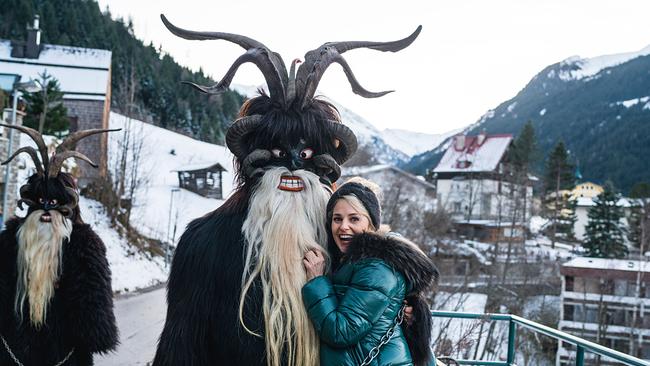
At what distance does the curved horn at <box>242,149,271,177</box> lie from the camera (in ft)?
8.13

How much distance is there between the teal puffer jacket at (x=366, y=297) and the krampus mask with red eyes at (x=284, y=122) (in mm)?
469

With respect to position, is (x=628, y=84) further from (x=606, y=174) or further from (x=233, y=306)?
(x=233, y=306)

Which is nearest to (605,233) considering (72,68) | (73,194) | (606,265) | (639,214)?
(639,214)

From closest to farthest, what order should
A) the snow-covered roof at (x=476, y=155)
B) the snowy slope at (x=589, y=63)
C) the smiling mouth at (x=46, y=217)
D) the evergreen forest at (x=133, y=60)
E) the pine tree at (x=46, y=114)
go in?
the smiling mouth at (x=46, y=217) < the pine tree at (x=46, y=114) < the snow-covered roof at (x=476, y=155) < the evergreen forest at (x=133, y=60) < the snowy slope at (x=589, y=63)

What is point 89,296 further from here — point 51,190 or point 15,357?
point 51,190

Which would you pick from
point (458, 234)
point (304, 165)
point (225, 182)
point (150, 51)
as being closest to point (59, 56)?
point (225, 182)

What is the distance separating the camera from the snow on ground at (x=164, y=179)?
3181cm

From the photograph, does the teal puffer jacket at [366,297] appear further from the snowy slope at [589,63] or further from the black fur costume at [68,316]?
the snowy slope at [589,63]

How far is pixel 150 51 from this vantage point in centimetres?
7450

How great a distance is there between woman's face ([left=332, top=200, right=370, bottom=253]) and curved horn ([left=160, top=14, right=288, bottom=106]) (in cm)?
57

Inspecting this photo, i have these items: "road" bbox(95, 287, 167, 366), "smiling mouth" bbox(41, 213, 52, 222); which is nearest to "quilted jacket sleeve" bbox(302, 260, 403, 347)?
"smiling mouth" bbox(41, 213, 52, 222)

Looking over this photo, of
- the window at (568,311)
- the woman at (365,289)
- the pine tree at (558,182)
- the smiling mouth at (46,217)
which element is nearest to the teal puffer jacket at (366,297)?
the woman at (365,289)

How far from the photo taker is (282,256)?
232 cm

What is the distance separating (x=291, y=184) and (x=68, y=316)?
105 inches
